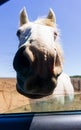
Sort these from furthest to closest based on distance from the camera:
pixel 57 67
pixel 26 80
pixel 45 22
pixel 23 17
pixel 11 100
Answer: pixel 23 17
pixel 45 22
pixel 57 67
pixel 26 80
pixel 11 100

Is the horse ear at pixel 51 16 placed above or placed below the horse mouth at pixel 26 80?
above

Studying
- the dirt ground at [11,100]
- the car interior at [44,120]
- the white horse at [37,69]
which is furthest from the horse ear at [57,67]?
the car interior at [44,120]

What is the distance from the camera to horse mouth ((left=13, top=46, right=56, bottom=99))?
2.88 metres

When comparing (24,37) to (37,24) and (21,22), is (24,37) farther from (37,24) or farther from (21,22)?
(21,22)

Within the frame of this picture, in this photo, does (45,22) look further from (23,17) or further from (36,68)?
(36,68)

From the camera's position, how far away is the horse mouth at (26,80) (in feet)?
9.45

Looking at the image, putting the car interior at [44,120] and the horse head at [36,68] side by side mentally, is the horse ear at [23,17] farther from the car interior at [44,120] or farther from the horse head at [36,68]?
the car interior at [44,120]

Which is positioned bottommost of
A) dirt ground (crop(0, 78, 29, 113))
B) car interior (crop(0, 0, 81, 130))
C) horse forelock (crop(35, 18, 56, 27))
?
dirt ground (crop(0, 78, 29, 113))

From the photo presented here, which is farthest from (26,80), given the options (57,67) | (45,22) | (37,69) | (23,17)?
(23,17)

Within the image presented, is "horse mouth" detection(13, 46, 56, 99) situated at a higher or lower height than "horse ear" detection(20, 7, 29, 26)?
lower

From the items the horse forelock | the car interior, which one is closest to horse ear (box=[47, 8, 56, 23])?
the horse forelock

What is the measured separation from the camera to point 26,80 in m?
3.05

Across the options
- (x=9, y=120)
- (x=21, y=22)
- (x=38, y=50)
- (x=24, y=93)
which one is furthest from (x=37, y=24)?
(x=9, y=120)

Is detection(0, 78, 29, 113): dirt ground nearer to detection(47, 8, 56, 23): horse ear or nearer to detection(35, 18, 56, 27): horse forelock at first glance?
detection(35, 18, 56, 27): horse forelock
